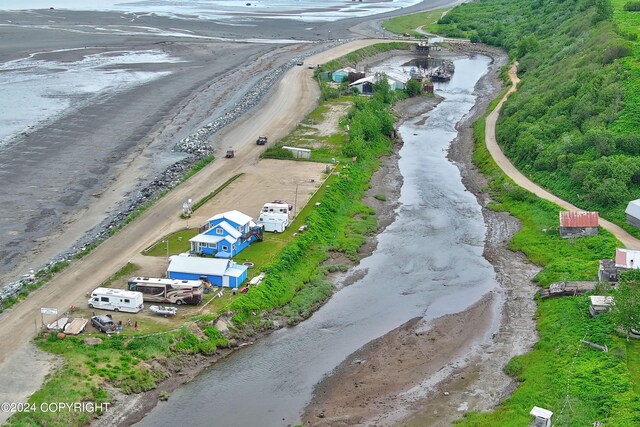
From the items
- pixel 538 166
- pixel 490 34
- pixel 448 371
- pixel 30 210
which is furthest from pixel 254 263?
pixel 490 34

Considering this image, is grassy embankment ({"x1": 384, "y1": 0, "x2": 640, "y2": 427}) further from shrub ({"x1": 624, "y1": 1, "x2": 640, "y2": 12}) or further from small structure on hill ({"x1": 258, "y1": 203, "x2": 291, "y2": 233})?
small structure on hill ({"x1": 258, "y1": 203, "x2": 291, "y2": 233})

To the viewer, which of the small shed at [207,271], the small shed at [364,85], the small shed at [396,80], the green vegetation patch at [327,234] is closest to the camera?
the small shed at [207,271]

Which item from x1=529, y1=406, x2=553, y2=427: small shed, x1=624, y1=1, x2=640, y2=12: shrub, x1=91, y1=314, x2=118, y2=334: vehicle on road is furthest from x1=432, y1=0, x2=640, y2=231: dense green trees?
x1=91, y1=314, x2=118, y2=334: vehicle on road

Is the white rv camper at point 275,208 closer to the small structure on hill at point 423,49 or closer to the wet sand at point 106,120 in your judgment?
the wet sand at point 106,120

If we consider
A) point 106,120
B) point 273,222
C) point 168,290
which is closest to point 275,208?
point 273,222

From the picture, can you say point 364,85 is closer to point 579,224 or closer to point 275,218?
point 579,224

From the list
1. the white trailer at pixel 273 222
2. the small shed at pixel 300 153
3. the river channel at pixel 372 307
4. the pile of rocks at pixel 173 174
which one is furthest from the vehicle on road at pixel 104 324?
the small shed at pixel 300 153

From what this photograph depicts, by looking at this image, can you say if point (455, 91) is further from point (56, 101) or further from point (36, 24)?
point (36, 24)
